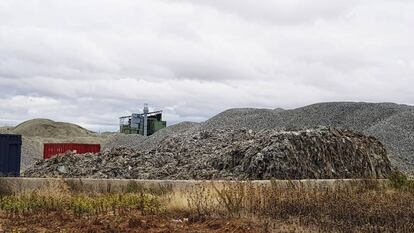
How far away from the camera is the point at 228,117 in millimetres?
32562

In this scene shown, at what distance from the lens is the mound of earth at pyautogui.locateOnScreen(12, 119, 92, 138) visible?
5738 cm

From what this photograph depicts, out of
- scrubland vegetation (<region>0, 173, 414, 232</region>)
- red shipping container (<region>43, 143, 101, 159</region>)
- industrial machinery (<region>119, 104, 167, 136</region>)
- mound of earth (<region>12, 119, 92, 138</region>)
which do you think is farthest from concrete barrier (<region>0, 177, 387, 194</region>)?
mound of earth (<region>12, 119, 92, 138</region>)

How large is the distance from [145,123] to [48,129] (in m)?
20.4

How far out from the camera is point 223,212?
1036 centimetres

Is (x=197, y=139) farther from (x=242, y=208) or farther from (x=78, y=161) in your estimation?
(x=242, y=208)

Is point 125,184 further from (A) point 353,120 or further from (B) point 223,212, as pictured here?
(A) point 353,120

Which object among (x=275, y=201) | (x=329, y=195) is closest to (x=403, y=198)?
(x=329, y=195)

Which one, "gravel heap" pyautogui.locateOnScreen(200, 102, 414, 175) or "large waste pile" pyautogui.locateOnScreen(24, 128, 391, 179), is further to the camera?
"gravel heap" pyautogui.locateOnScreen(200, 102, 414, 175)

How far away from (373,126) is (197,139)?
7595 mm

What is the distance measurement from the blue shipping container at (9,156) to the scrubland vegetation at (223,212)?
458cm

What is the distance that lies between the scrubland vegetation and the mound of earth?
45533mm

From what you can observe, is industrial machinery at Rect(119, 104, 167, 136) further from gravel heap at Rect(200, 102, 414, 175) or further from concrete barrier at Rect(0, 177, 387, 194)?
concrete barrier at Rect(0, 177, 387, 194)

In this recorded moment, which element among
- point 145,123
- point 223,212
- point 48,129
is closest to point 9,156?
point 223,212

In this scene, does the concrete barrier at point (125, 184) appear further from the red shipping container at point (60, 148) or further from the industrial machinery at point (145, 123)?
the industrial machinery at point (145, 123)
